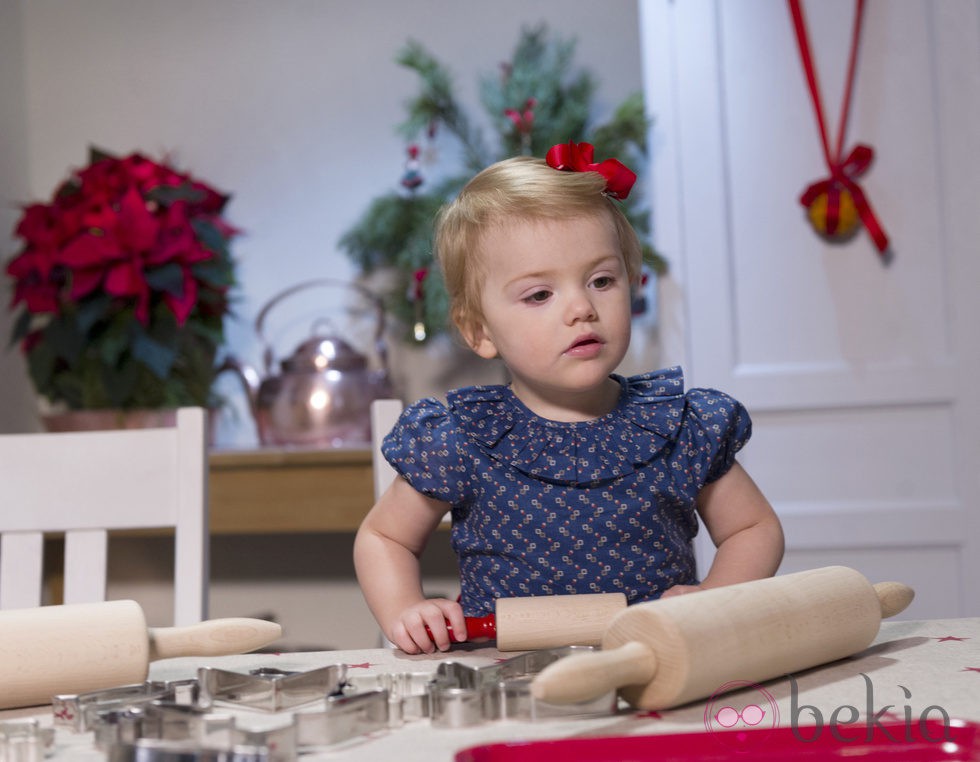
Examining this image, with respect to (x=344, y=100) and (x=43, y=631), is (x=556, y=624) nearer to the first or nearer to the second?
(x=43, y=631)

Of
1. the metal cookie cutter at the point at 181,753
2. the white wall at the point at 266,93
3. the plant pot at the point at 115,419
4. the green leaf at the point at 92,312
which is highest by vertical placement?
the white wall at the point at 266,93

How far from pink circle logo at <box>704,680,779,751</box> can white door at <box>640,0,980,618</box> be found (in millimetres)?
1702

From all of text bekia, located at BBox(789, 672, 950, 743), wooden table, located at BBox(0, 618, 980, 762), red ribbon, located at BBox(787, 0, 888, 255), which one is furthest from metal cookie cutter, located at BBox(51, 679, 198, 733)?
red ribbon, located at BBox(787, 0, 888, 255)

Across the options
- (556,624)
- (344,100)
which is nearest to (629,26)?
(344,100)

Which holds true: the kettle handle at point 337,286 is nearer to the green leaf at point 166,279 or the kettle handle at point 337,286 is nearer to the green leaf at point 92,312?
the green leaf at point 166,279

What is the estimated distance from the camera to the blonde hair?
99cm

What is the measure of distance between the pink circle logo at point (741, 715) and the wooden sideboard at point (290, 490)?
59.2 inches

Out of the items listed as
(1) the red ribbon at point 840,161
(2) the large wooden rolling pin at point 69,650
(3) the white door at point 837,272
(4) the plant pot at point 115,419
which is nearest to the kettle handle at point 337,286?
(4) the plant pot at point 115,419

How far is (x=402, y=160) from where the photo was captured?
8.41ft

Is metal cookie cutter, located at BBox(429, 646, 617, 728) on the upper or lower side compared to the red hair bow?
lower

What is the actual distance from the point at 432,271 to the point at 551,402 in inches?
46.8

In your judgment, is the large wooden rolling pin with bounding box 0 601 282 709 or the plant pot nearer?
the large wooden rolling pin with bounding box 0 601 282 709

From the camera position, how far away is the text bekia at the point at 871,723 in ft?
1.58

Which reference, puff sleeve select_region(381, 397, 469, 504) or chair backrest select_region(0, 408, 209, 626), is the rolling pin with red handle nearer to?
puff sleeve select_region(381, 397, 469, 504)
